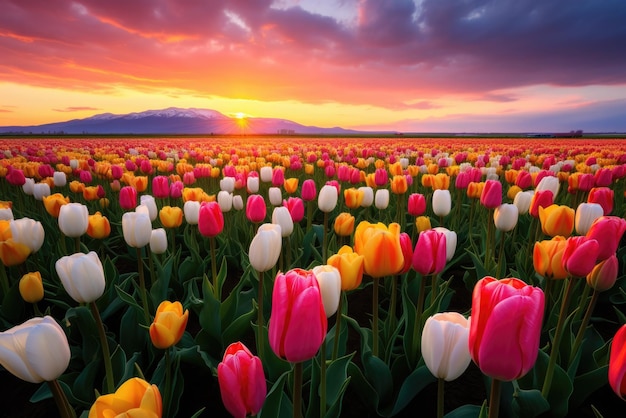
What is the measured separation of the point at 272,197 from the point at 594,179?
13.1ft


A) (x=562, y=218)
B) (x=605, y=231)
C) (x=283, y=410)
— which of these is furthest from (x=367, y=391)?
(x=562, y=218)

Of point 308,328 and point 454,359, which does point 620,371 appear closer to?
point 454,359

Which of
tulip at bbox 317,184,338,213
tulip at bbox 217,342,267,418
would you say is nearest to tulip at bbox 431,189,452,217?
tulip at bbox 317,184,338,213

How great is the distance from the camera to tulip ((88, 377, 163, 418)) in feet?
3.18

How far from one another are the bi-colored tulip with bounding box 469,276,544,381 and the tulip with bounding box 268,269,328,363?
47 centimetres

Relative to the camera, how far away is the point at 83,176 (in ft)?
19.6

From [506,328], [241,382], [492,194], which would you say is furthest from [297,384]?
[492,194]

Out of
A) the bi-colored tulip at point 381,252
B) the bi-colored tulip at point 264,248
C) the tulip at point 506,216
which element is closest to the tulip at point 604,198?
the tulip at point 506,216

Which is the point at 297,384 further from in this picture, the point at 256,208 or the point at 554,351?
the point at 256,208

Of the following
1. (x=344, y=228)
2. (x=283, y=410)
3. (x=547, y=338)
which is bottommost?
(x=547, y=338)

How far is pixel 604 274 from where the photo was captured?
198 centimetres

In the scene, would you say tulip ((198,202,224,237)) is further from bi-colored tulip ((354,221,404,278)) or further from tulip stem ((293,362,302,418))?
tulip stem ((293,362,302,418))

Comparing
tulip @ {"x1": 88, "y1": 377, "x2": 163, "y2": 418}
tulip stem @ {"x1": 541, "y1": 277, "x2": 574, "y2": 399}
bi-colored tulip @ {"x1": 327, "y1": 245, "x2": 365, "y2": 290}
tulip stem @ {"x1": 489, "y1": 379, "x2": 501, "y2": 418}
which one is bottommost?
tulip stem @ {"x1": 541, "y1": 277, "x2": 574, "y2": 399}

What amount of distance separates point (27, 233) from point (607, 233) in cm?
372
